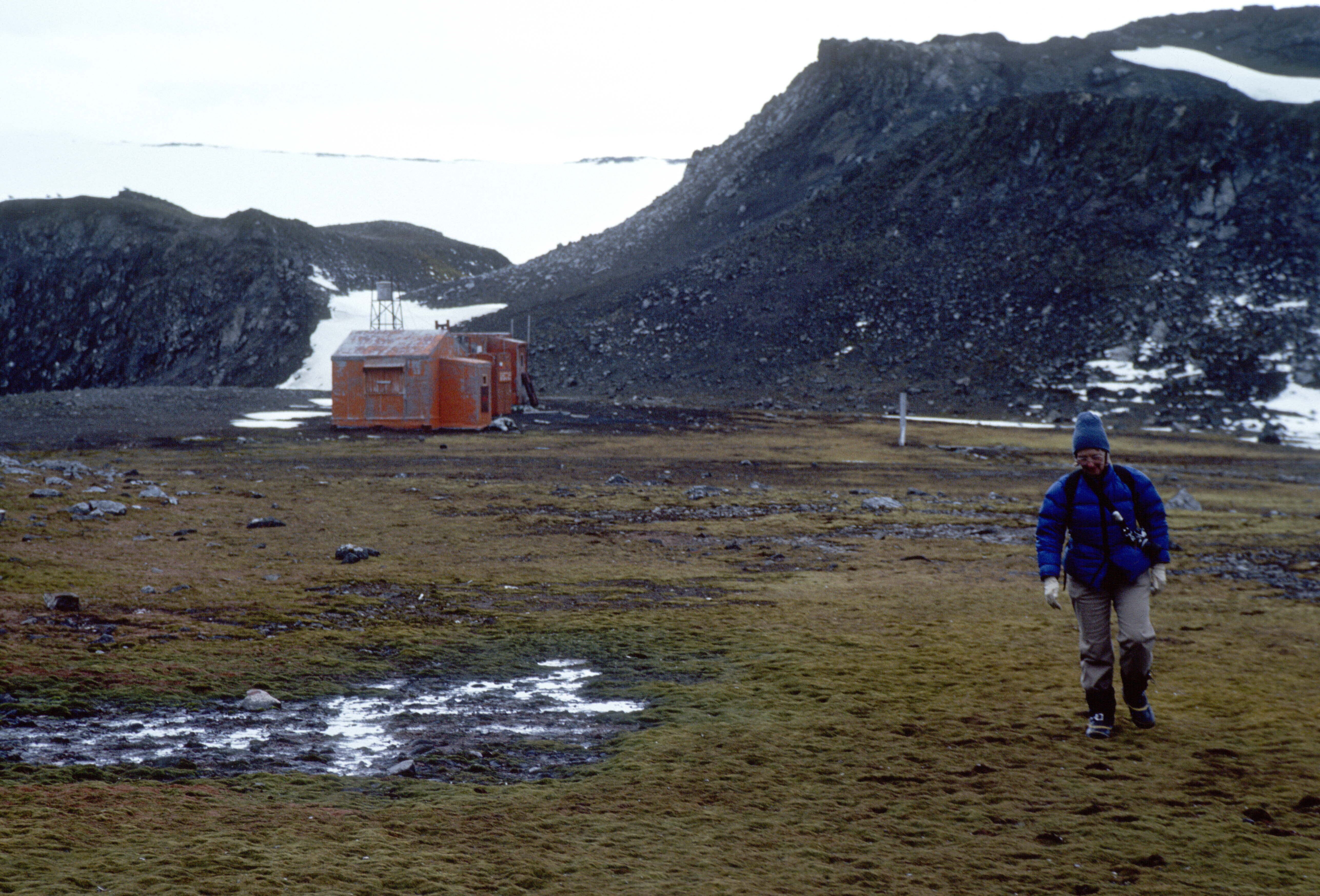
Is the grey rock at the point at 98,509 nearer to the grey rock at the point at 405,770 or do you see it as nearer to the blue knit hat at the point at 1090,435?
the grey rock at the point at 405,770

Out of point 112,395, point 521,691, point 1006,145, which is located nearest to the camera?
point 521,691

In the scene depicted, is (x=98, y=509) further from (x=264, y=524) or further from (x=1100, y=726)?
(x=1100, y=726)

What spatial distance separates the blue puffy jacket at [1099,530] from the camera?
6.13 meters

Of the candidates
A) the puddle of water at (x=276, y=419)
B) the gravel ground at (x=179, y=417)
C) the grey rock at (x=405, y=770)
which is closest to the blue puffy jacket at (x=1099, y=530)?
the grey rock at (x=405, y=770)

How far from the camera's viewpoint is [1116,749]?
5926 mm

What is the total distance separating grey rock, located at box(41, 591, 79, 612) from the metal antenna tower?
2736 centimetres

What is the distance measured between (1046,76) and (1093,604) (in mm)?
71601

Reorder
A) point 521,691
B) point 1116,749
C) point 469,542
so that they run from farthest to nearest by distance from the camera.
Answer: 1. point 469,542
2. point 521,691
3. point 1116,749

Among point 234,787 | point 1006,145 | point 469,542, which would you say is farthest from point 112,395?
point 1006,145

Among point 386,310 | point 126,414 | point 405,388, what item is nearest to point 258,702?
point 405,388

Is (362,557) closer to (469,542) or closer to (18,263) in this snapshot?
(469,542)

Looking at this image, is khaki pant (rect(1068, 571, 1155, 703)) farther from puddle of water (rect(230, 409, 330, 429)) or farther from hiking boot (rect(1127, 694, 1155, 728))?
puddle of water (rect(230, 409, 330, 429))

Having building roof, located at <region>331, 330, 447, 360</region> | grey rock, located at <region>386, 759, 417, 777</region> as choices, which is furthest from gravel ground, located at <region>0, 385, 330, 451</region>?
grey rock, located at <region>386, 759, 417, 777</region>

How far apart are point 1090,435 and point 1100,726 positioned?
1.70 metres
